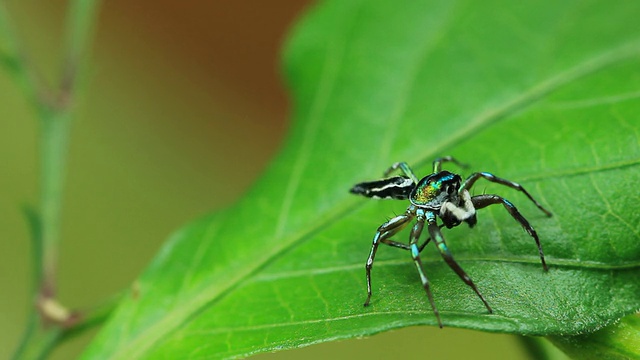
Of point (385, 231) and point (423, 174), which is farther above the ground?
point (423, 174)

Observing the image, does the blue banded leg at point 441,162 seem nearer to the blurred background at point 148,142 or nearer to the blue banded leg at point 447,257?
the blue banded leg at point 447,257

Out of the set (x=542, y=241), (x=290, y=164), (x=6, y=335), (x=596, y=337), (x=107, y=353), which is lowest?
(x=6, y=335)

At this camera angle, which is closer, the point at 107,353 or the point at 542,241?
the point at 542,241

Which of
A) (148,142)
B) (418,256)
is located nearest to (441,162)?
(418,256)

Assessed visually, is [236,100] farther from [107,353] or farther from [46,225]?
[107,353]

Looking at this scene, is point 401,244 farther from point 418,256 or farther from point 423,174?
point 423,174

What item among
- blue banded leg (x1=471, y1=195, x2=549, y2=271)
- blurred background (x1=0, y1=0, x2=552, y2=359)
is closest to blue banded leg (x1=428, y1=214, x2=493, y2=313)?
blue banded leg (x1=471, y1=195, x2=549, y2=271)

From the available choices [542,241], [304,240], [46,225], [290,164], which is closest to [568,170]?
[542,241]
